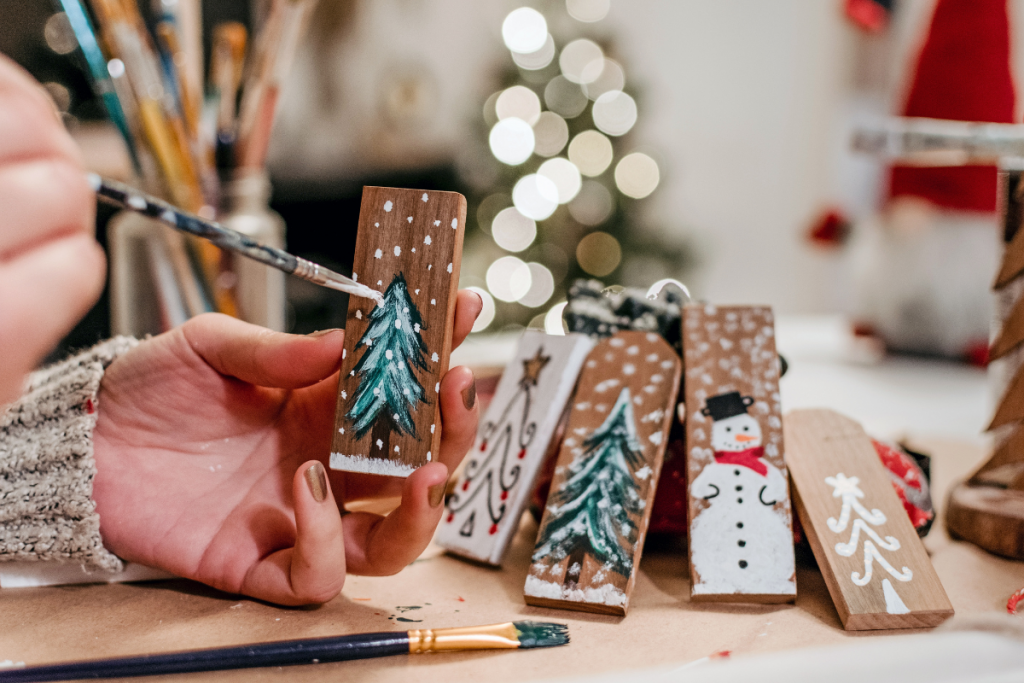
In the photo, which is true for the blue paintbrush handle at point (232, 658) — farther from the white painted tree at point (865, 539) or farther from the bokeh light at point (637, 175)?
the bokeh light at point (637, 175)

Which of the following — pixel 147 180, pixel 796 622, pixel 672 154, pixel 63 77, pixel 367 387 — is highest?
pixel 672 154

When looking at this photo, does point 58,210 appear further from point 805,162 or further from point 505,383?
point 805,162

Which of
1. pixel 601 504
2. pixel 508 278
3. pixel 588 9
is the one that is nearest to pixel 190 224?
pixel 601 504

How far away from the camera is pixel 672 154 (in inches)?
91.1

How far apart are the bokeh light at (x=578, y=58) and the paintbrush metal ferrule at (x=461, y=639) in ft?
4.86

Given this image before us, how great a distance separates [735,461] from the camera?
1.50 feet

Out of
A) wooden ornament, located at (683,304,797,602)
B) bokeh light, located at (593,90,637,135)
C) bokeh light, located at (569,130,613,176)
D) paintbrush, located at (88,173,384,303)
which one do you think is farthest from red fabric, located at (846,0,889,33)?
paintbrush, located at (88,173,384,303)

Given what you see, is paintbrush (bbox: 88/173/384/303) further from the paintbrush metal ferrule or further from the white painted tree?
the white painted tree

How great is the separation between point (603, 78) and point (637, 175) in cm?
26

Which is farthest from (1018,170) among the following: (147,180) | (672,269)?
(672,269)

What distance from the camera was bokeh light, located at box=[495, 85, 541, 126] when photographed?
5.38 ft

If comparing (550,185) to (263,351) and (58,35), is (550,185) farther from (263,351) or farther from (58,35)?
(263,351)

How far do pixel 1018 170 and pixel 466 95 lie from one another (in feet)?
5.72

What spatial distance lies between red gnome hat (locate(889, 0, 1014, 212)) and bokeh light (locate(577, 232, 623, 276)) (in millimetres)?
692
